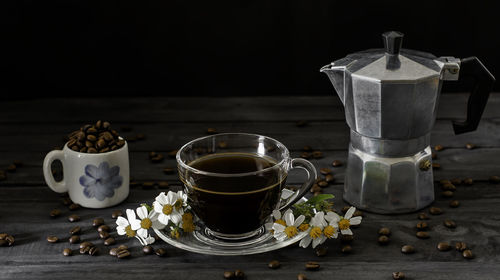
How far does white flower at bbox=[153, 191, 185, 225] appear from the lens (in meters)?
1.10

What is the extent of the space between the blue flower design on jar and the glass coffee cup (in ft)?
0.66

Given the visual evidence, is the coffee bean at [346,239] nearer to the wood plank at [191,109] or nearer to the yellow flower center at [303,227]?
the yellow flower center at [303,227]

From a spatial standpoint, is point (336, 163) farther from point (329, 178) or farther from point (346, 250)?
point (346, 250)

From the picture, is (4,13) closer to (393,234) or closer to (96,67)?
(96,67)

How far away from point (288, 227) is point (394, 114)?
294 millimetres

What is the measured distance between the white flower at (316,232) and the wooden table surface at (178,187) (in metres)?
0.02

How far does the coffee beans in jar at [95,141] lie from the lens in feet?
4.16

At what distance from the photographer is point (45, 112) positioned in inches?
73.4

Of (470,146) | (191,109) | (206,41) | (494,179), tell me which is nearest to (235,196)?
(494,179)

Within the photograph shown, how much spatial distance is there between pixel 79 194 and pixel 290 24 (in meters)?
0.98

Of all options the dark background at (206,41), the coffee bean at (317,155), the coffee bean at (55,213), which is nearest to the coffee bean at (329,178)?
the coffee bean at (317,155)

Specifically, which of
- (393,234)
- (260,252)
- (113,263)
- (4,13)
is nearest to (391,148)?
(393,234)

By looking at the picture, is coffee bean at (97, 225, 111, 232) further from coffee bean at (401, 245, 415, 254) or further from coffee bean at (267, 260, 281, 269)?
coffee bean at (401, 245, 415, 254)

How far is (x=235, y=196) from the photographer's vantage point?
105cm
